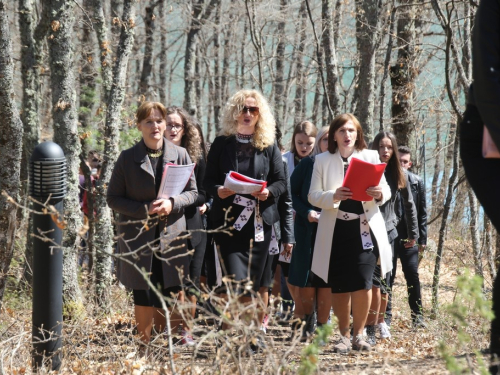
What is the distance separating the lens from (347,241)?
613 centimetres

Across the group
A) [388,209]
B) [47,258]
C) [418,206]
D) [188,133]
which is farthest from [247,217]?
[418,206]

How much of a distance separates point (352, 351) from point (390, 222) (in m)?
1.66

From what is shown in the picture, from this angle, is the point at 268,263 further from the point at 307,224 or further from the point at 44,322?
the point at 44,322

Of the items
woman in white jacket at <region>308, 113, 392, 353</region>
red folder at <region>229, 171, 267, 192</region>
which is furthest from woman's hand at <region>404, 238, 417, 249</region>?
red folder at <region>229, 171, 267, 192</region>

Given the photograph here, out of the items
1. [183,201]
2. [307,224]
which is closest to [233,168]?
[183,201]

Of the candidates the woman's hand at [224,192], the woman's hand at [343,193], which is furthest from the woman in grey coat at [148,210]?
the woman's hand at [343,193]

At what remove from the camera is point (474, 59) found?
3152mm

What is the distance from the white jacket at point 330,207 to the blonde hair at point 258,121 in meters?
0.55

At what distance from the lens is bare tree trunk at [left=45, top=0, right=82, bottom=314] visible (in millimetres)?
7389

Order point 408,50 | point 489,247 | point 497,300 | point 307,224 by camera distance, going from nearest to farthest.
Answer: point 497,300
point 307,224
point 489,247
point 408,50

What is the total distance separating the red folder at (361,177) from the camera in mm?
5770

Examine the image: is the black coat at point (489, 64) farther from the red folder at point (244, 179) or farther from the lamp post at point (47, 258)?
the red folder at point (244, 179)

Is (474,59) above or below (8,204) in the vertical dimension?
above

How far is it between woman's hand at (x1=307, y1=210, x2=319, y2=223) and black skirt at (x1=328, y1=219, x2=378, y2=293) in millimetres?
747
